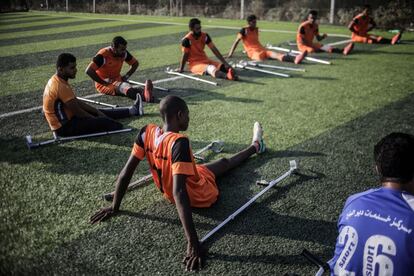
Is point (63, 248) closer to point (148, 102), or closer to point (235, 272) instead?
point (235, 272)

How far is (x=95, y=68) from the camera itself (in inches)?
362

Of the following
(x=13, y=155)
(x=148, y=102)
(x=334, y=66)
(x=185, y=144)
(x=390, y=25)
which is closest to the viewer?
(x=185, y=144)

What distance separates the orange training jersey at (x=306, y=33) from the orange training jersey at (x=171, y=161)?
10.9 m

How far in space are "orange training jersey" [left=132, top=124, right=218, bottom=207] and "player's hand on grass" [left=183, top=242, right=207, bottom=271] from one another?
690mm

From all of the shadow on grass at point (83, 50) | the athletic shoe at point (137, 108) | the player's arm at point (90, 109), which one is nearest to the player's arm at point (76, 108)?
the player's arm at point (90, 109)

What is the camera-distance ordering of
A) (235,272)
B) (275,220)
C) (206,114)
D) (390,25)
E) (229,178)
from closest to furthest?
(235,272), (275,220), (229,178), (206,114), (390,25)

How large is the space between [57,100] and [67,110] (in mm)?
249

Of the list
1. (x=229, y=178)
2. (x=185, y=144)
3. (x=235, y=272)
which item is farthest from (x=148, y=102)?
(x=235, y=272)

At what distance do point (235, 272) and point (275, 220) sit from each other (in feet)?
3.30

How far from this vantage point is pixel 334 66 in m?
12.4

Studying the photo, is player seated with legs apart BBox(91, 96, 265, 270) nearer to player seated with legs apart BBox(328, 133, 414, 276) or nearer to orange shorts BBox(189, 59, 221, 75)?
player seated with legs apart BBox(328, 133, 414, 276)

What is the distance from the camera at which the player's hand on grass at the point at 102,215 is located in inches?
174

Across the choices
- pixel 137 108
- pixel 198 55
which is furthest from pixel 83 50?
pixel 137 108

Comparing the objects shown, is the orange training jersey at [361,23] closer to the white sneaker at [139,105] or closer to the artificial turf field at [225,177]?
the artificial turf field at [225,177]
